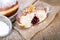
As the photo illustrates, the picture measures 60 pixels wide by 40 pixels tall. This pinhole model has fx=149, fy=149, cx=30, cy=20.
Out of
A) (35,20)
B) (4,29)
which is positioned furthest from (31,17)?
(4,29)

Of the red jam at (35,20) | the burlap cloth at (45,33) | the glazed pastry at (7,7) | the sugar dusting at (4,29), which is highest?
the glazed pastry at (7,7)

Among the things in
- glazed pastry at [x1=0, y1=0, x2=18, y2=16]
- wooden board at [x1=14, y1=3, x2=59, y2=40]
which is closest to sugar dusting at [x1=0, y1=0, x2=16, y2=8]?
glazed pastry at [x1=0, y1=0, x2=18, y2=16]

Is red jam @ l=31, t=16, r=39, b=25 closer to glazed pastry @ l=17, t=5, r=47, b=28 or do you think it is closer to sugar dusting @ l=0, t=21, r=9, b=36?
glazed pastry @ l=17, t=5, r=47, b=28

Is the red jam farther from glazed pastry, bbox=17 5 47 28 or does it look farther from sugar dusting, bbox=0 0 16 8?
sugar dusting, bbox=0 0 16 8

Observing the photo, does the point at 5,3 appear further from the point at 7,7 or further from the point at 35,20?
the point at 35,20

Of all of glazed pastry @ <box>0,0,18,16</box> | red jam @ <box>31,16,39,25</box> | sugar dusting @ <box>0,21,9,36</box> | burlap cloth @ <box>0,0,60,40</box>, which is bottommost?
burlap cloth @ <box>0,0,60,40</box>

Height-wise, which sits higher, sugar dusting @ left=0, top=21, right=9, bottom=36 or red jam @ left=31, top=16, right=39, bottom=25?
sugar dusting @ left=0, top=21, right=9, bottom=36

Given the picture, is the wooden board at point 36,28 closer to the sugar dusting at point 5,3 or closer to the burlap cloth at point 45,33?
the burlap cloth at point 45,33

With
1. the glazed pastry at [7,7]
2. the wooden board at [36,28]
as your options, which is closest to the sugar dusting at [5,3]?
the glazed pastry at [7,7]

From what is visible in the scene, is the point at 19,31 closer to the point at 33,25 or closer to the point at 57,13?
the point at 33,25
